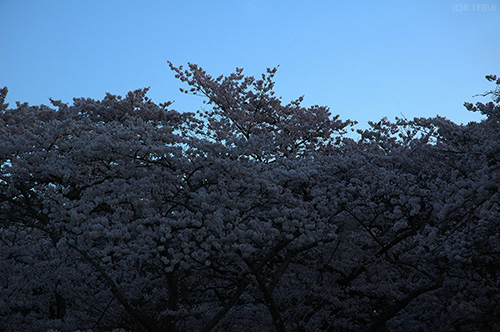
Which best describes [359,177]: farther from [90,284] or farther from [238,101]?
[238,101]

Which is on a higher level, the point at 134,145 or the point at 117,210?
the point at 134,145

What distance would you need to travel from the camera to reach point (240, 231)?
32.2 feet

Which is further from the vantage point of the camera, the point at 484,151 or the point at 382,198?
the point at 382,198

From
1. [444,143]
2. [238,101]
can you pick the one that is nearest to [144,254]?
[444,143]

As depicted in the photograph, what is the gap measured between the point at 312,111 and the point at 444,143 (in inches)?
456

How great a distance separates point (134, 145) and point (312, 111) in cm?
1534

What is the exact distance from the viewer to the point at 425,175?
12789 mm

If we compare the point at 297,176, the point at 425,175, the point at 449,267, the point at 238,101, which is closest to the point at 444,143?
the point at 425,175

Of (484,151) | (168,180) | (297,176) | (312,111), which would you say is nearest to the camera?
(484,151)

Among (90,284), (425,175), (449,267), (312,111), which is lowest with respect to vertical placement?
(449,267)

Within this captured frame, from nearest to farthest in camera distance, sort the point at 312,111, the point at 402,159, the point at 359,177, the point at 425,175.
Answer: the point at 425,175, the point at 359,177, the point at 402,159, the point at 312,111

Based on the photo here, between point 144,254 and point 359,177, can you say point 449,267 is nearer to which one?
point 359,177

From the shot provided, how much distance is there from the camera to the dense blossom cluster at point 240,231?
392 inches

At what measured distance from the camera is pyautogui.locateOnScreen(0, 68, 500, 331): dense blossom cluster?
9.95 meters
